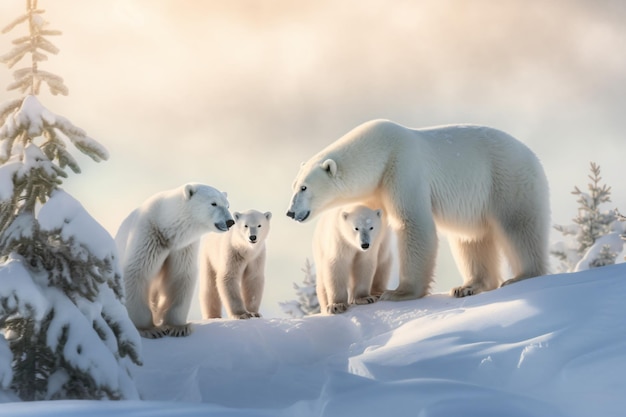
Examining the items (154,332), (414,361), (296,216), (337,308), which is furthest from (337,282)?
(414,361)

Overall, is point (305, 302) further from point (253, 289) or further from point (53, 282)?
point (53, 282)

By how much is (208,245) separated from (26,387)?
4589mm

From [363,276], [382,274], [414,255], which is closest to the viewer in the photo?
[414,255]

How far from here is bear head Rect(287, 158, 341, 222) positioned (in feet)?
29.1

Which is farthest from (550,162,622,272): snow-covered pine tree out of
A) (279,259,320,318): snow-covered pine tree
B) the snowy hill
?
the snowy hill

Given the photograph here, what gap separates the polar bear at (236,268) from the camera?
9.41 m

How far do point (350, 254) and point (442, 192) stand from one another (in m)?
1.40

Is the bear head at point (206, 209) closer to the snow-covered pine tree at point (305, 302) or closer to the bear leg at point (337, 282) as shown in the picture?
the bear leg at point (337, 282)

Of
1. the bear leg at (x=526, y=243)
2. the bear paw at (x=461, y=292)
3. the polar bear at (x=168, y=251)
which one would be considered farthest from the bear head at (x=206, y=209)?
the bear leg at (x=526, y=243)

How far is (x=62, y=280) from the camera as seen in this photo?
6.11 m

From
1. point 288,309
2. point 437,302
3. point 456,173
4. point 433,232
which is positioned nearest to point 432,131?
point 456,173

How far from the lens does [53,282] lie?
6.12 metres

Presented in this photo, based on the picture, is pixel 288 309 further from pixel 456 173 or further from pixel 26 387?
pixel 26 387

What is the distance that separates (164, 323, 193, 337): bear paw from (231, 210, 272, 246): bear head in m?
1.64
